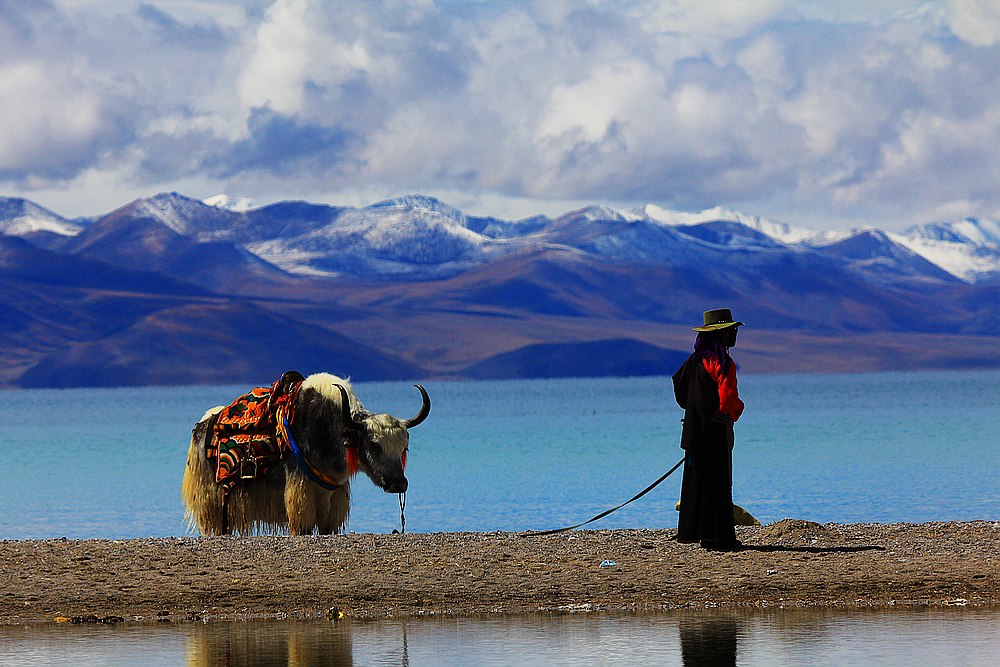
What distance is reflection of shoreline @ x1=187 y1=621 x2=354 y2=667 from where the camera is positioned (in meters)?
8.33

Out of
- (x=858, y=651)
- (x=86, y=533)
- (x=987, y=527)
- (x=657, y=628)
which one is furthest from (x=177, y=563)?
(x=86, y=533)

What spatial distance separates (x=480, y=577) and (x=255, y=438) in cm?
362

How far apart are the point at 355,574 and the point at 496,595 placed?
0.99m

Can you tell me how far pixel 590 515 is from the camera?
2502cm

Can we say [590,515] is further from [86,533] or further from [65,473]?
[65,473]

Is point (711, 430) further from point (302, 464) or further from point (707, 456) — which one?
point (302, 464)

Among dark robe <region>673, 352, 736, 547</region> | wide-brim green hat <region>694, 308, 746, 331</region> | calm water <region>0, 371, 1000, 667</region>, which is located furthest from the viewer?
wide-brim green hat <region>694, 308, 746, 331</region>

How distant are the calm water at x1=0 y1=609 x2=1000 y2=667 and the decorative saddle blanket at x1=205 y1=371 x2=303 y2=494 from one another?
3926 millimetres

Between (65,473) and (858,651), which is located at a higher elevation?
(65,473)

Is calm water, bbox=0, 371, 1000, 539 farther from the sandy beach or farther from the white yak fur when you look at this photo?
the sandy beach

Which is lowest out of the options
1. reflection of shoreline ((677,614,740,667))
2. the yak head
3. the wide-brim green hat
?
reflection of shoreline ((677,614,740,667))

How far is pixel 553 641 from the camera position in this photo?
8.79 m

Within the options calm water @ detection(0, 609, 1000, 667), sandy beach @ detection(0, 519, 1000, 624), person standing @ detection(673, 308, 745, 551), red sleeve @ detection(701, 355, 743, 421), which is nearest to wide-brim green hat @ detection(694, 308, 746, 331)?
person standing @ detection(673, 308, 745, 551)

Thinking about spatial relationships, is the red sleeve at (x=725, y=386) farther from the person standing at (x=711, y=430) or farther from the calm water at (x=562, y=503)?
the calm water at (x=562, y=503)
